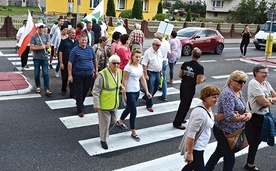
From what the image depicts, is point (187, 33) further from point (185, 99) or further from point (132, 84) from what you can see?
point (132, 84)

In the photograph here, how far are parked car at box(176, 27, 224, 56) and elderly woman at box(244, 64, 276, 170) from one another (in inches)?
512

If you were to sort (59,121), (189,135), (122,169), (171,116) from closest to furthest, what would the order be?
(189,135) → (122,169) → (59,121) → (171,116)

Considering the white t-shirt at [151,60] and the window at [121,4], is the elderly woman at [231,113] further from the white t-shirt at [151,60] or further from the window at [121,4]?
the window at [121,4]

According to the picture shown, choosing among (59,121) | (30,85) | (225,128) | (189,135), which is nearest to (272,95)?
(225,128)

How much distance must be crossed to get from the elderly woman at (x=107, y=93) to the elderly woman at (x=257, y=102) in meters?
2.30

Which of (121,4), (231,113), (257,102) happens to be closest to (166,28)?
(257,102)

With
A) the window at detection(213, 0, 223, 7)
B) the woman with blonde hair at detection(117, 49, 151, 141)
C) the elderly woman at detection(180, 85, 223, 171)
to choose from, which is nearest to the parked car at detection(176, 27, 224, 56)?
the woman with blonde hair at detection(117, 49, 151, 141)

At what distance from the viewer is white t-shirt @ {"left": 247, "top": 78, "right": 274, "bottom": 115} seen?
5.34 m

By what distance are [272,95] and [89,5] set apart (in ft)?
124

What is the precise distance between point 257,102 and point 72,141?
11.4 ft

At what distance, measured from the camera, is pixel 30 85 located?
33.1 ft

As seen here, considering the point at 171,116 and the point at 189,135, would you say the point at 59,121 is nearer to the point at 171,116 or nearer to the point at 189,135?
the point at 171,116

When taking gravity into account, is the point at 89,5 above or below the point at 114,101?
above

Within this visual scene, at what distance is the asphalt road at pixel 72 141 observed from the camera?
18.7ft
